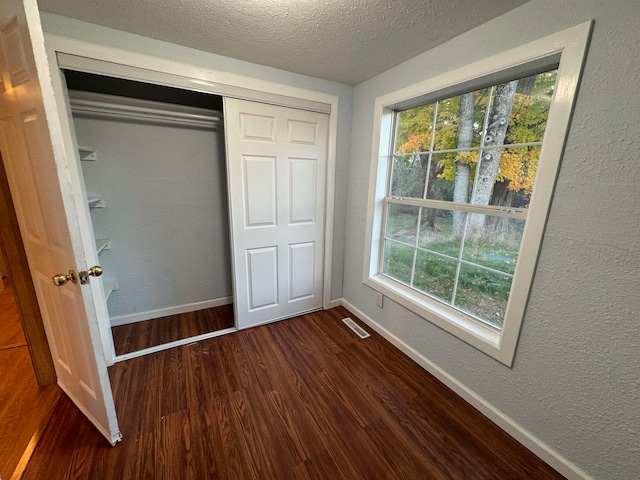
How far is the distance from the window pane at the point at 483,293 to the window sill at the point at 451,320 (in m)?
0.06

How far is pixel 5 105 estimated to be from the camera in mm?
1026

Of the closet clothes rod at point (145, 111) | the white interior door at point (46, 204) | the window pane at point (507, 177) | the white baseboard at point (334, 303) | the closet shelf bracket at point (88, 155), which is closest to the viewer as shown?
the white interior door at point (46, 204)

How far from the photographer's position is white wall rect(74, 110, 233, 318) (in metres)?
1.96

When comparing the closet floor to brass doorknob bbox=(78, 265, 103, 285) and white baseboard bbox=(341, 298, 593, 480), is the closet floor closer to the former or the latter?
brass doorknob bbox=(78, 265, 103, 285)

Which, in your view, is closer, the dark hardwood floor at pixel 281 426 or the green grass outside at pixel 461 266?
the dark hardwood floor at pixel 281 426

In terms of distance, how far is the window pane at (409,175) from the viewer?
72.3 inches

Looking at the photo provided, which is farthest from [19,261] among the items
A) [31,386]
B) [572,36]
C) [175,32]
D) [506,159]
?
[572,36]

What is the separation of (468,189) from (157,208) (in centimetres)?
239

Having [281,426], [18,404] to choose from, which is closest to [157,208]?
[18,404]

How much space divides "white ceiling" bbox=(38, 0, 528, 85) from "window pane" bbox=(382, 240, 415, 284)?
1.34 metres

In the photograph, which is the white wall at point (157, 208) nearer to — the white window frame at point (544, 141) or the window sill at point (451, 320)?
the white window frame at point (544, 141)

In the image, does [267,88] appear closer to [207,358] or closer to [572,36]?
[572,36]

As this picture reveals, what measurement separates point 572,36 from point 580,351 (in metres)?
1.29

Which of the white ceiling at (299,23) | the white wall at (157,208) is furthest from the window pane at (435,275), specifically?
the white wall at (157,208)
